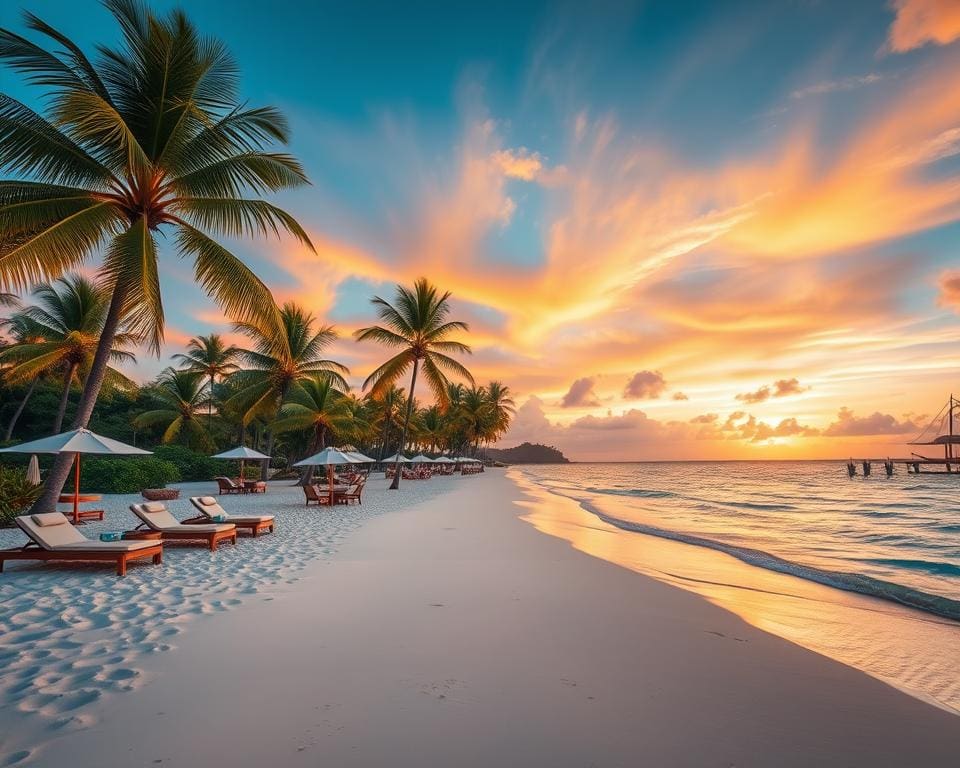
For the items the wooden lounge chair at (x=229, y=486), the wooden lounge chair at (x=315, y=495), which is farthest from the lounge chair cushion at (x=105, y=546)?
the wooden lounge chair at (x=229, y=486)

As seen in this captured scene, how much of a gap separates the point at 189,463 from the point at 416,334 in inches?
580

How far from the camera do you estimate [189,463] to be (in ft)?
85.3

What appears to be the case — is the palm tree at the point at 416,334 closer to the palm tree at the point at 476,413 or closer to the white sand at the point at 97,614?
the white sand at the point at 97,614

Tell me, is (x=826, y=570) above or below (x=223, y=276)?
below

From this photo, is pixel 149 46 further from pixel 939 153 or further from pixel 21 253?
pixel 939 153

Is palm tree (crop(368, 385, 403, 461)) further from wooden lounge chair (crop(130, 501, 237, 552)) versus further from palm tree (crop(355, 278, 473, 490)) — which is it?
wooden lounge chair (crop(130, 501, 237, 552))

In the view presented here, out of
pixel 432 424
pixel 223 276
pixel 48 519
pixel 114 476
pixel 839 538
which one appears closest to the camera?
pixel 48 519

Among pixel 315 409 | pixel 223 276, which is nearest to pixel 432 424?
pixel 315 409

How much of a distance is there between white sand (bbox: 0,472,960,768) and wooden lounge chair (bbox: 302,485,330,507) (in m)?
9.90

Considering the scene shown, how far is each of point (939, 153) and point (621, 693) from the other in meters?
12.1

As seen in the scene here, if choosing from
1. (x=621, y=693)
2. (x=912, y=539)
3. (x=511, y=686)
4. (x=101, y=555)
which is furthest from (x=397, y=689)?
(x=912, y=539)

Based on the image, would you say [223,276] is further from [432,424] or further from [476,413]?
[476,413]

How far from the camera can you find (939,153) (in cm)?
944

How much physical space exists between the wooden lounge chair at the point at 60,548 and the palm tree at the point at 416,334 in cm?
1503
